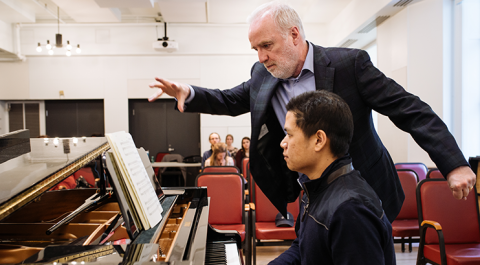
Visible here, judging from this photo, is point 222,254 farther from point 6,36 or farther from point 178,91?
point 6,36

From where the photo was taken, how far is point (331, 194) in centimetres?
100

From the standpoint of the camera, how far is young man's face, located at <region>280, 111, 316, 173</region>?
42.6 inches

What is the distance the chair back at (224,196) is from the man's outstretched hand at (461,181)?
2.12 m

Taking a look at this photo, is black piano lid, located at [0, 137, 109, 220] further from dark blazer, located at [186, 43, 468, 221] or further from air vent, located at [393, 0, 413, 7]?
air vent, located at [393, 0, 413, 7]

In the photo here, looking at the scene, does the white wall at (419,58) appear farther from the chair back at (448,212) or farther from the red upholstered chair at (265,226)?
the red upholstered chair at (265,226)

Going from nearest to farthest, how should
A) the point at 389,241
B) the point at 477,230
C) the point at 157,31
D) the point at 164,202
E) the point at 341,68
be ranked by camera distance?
1. the point at 389,241
2. the point at 341,68
3. the point at 164,202
4. the point at 477,230
5. the point at 157,31

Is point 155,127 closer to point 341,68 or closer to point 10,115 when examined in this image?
point 10,115

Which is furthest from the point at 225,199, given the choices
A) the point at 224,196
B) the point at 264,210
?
the point at 264,210

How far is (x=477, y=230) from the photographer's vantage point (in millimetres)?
2512

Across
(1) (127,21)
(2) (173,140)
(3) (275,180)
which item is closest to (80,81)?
(1) (127,21)

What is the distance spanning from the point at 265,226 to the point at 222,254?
1.65 m

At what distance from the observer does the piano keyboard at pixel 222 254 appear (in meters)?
1.39

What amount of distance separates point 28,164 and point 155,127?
6.35 meters

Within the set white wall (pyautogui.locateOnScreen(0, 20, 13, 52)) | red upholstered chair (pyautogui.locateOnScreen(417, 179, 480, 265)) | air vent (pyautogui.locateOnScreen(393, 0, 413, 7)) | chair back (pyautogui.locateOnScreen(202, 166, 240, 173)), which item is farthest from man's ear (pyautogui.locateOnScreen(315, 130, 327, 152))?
white wall (pyautogui.locateOnScreen(0, 20, 13, 52))
